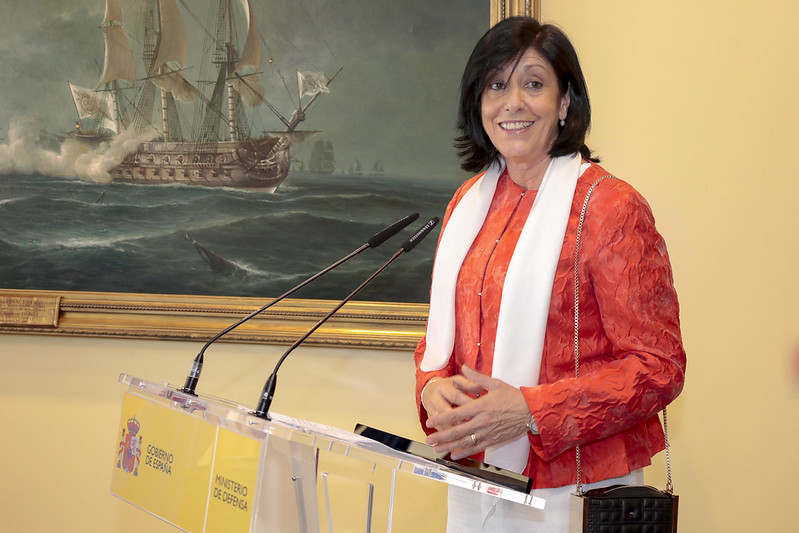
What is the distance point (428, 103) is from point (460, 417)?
1579mm

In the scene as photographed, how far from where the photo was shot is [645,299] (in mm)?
1412

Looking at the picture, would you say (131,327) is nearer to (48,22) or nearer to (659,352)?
(48,22)

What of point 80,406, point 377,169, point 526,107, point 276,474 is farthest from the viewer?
point 80,406

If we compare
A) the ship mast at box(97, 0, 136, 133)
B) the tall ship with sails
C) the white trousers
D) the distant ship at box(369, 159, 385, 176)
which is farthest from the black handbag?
the ship mast at box(97, 0, 136, 133)

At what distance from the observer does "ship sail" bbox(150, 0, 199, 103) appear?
114 inches

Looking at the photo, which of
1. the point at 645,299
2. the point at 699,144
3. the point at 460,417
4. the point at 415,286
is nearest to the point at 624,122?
the point at 699,144

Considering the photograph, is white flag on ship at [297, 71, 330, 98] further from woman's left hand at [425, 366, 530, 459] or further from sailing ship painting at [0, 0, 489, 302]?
woman's left hand at [425, 366, 530, 459]

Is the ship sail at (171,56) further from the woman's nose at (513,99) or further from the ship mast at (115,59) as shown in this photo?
the woman's nose at (513,99)

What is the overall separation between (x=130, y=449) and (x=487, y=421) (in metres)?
0.73

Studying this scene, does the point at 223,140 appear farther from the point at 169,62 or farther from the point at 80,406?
the point at 80,406

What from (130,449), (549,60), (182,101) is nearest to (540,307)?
(549,60)

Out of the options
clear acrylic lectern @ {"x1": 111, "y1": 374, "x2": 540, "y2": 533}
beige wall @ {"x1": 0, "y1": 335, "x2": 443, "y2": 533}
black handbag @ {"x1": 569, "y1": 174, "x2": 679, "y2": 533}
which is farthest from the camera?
beige wall @ {"x1": 0, "y1": 335, "x2": 443, "y2": 533}

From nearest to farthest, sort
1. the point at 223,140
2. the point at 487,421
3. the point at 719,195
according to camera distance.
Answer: the point at 487,421 → the point at 719,195 → the point at 223,140

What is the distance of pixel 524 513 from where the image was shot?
4.84 ft
